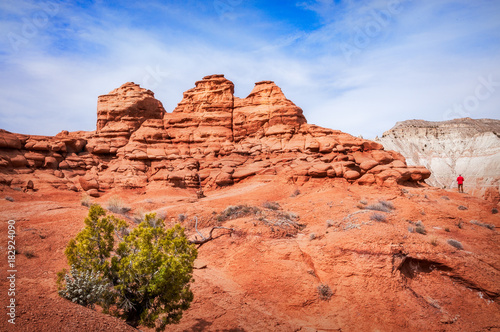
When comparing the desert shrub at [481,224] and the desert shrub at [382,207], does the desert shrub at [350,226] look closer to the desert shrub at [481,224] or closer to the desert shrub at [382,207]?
the desert shrub at [382,207]

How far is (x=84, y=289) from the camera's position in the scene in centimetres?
555

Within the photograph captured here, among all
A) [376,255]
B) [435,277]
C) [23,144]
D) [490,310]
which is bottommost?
[490,310]

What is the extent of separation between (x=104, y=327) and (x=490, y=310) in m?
10.4

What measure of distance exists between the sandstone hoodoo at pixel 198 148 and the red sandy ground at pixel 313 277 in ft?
44.4

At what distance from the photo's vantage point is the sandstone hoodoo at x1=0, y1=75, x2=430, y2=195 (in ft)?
88.8

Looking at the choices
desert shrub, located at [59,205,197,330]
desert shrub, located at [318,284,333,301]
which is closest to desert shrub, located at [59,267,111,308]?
desert shrub, located at [59,205,197,330]

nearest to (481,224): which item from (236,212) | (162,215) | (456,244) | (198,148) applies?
(456,244)

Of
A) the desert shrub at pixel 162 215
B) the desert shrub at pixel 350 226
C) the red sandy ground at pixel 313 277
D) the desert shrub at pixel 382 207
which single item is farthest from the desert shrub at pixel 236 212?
the desert shrub at pixel 382 207

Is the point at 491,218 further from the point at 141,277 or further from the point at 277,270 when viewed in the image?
the point at 141,277

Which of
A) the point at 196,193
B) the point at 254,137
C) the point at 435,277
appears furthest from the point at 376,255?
the point at 254,137

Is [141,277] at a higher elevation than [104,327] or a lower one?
higher

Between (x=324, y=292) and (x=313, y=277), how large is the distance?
0.71 m

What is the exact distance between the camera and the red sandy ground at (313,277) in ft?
25.4

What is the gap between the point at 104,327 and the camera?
4.75m
